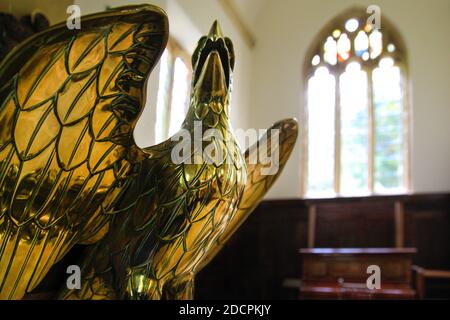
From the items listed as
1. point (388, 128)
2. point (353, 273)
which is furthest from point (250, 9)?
point (353, 273)

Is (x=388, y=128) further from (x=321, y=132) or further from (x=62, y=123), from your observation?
(x=62, y=123)

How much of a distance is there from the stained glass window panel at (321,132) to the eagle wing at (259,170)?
3.62 metres

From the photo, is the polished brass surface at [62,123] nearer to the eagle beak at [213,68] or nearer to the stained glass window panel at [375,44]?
the eagle beak at [213,68]

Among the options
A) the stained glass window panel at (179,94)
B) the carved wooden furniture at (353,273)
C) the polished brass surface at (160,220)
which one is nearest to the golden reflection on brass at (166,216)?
the polished brass surface at (160,220)

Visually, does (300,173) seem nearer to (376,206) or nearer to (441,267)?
(376,206)

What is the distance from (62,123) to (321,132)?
14.1 feet

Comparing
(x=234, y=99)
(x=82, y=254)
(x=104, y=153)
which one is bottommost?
(x=82, y=254)

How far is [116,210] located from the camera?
2.52ft

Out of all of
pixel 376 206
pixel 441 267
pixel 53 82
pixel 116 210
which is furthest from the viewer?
pixel 376 206

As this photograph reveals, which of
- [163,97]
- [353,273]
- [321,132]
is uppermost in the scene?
[321,132]

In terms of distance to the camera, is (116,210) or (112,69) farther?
(116,210)

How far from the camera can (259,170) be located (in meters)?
1.05
